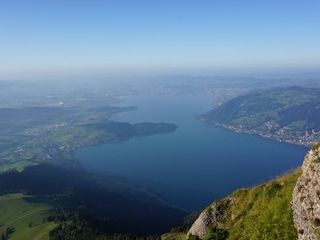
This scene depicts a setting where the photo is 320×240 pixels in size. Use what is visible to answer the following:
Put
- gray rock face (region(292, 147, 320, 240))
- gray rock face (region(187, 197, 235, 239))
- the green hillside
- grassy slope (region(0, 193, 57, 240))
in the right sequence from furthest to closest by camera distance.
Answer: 1. grassy slope (region(0, 193, 57, 240))
2. the green hillside
3. gray rock face (region(187, 197, 235, 239))
4. gray rock face (region(292, 147, 320, 240))

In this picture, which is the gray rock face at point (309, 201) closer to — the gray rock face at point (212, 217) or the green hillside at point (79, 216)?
the gray rock face at point (212, 217)

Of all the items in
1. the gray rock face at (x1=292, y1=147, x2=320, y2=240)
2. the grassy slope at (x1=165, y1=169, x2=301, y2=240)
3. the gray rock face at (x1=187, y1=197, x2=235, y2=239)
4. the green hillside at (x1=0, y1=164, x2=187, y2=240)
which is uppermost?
the gray rock face at (x1=292, y1=147, x2=320, y2=240)

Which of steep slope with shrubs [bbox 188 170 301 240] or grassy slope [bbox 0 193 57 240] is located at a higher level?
steep slope with shrubs [bbox 188 170 301 240]

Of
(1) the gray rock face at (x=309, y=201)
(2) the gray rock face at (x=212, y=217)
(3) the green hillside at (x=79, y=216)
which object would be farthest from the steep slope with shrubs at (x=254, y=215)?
(3) the green hillside at (x=79, y=216)

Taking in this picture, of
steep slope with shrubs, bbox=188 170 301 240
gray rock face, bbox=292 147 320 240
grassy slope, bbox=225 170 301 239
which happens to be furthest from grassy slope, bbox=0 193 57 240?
gray rock face, bbox=292 147 320 240

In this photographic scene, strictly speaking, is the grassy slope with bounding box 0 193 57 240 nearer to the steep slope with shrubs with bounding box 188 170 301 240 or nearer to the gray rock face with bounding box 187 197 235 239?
the gray rock face with bounding box 187 197 235 239

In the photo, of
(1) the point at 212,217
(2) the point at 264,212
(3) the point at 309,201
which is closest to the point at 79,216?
(1) the point at 212,217

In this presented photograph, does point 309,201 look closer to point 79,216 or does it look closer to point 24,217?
point 79,216
